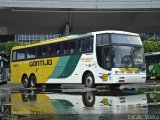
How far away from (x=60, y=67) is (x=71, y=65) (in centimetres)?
133

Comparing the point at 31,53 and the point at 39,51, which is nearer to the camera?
the point at 39,51

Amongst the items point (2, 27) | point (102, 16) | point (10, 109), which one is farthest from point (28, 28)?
point (10, 109)

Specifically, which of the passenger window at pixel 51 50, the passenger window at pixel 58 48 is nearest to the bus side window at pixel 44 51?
the passenger window at pixel 51 50

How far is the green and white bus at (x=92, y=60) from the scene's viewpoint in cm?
2127

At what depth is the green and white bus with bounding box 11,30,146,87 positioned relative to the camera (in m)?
21.3

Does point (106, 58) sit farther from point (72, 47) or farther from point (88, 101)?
point (88, 101)

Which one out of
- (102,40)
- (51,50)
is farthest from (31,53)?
(102,40)

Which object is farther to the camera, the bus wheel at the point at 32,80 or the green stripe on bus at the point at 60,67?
the bus wheel at the point at 32,80

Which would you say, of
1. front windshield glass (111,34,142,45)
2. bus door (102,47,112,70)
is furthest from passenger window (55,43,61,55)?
front windshield glass (111,34,142,45)

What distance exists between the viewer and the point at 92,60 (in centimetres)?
2211

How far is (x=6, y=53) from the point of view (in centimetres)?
5806

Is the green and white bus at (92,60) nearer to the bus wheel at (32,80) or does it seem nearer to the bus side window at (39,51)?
the bus side window at (39,51)

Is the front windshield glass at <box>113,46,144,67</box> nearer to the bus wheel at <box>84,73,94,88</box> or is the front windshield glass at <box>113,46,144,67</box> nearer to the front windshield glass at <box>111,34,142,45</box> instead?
the front windshield glass at <box>111,34,142,45</box>

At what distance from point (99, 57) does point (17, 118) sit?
486 inches
